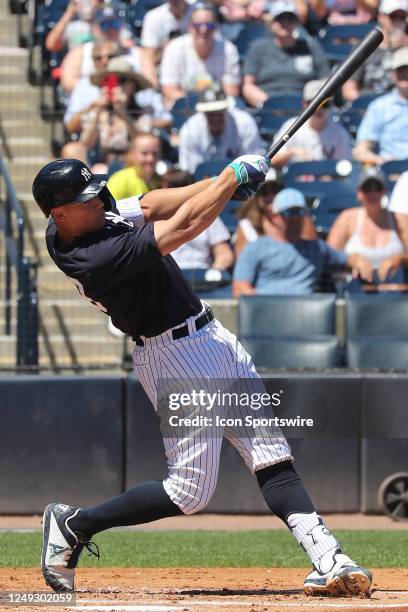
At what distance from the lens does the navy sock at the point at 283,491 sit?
16.1 ft

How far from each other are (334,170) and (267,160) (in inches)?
205

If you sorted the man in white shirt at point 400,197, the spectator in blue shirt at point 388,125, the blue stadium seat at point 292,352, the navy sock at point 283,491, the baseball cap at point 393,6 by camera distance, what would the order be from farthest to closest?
the baseball cap at point 393,6
the spectator in blue shirt at point 388,125
the man in white shirt at point 400,197
the blue stadium seat at point 292,352
the navy sock at point 283,491

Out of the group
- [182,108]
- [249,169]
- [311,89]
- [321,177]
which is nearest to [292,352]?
[321,177]

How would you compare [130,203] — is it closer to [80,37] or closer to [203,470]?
[203,470]

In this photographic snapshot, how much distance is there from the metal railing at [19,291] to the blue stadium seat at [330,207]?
91.8 inches

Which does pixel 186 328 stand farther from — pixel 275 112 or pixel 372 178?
pixel 275 112

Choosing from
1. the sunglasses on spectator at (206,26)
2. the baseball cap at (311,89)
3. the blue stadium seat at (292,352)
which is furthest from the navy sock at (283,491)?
the sunglasses on spectator at (206,26)

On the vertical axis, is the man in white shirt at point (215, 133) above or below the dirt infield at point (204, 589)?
above

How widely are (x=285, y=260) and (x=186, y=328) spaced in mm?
4335

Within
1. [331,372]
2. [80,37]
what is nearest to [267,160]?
[331,372]

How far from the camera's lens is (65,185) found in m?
4.77

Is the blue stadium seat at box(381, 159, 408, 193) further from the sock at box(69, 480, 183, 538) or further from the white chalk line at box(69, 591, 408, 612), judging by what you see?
the white chalk line at box(69, 591, 408, 612)

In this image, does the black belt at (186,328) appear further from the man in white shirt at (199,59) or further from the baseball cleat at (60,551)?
the man in white shirt at (199,59)

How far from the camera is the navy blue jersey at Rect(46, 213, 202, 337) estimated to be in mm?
4684
